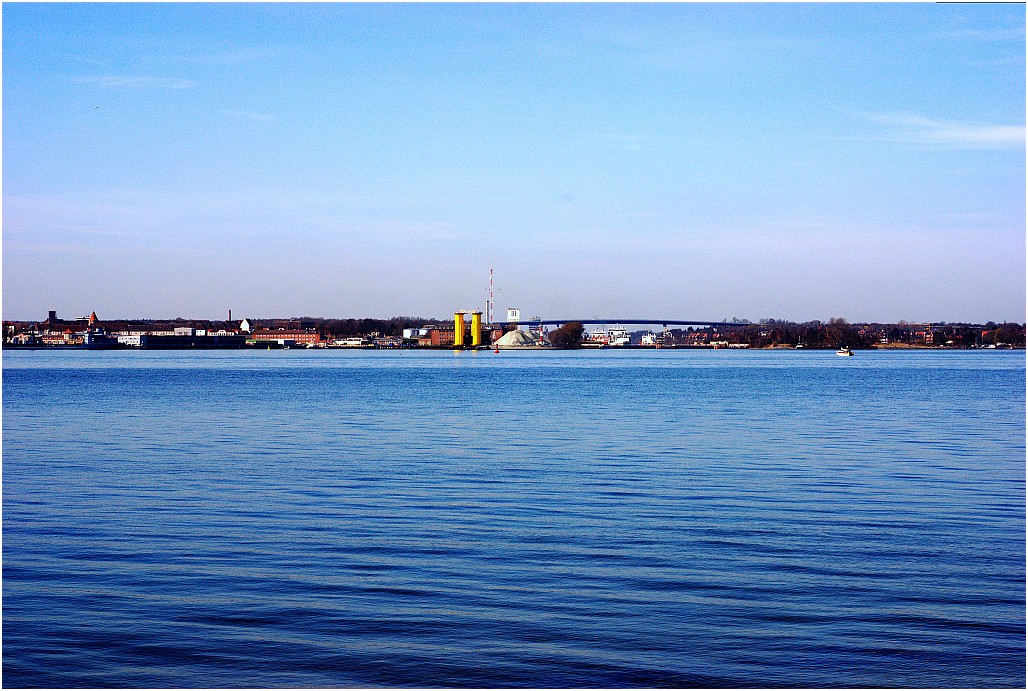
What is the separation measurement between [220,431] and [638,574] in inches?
499

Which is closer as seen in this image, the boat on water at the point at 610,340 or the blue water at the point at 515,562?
the blue water at the point at 515,562

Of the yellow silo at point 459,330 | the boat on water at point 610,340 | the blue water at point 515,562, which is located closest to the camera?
the blue water at point 515,562

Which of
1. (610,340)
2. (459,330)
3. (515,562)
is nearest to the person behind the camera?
(515,562)

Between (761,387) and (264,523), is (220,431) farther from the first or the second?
(761,387)

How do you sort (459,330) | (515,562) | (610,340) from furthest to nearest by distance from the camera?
(610,340) → (459,330) → (515,562)

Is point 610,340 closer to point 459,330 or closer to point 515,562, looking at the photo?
point 459,330

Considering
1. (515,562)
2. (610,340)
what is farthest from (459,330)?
(515,562)

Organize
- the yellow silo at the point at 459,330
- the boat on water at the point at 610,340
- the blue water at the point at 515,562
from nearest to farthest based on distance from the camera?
the blue water at the point at 515,562 < the yellow silo at the point at 459,330 < the boat on water at the point at 610,340

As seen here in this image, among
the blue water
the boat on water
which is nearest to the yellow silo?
the boat on water

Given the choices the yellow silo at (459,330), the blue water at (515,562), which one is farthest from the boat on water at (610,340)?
the blue water at (515,562)

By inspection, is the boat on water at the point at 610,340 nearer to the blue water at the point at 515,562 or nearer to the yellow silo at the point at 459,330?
the yellow silo at the point at 459,330

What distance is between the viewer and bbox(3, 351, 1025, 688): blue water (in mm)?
5410

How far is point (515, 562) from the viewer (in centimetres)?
754

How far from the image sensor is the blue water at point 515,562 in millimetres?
5410
